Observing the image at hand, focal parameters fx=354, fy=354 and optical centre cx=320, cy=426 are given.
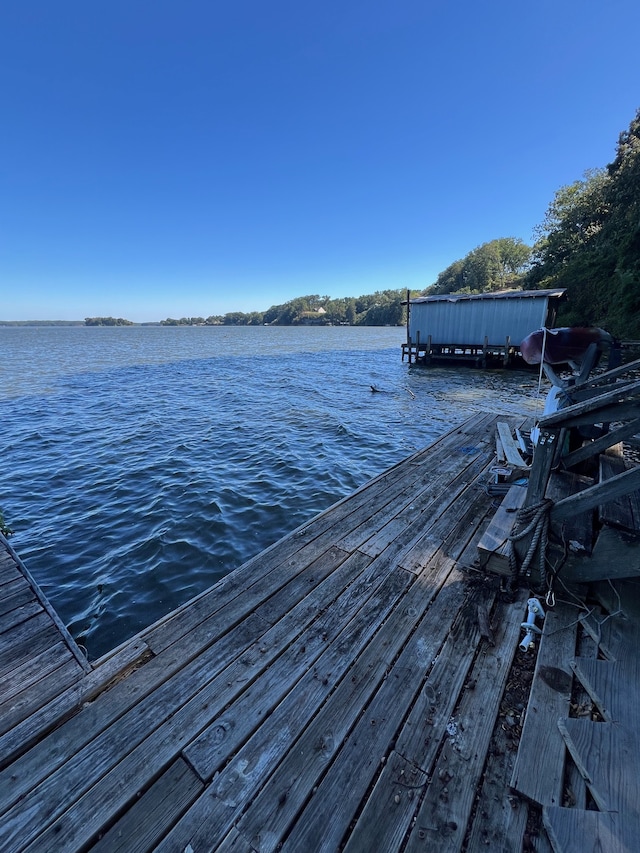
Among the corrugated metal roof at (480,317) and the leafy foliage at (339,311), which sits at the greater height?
the leafy foliage at (339,311)

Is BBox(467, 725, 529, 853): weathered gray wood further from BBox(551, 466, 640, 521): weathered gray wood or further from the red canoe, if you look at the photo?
the red canoe

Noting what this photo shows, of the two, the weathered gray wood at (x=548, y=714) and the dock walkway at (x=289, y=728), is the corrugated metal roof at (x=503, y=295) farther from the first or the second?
the weathered gray wood at (x=548, y=714)

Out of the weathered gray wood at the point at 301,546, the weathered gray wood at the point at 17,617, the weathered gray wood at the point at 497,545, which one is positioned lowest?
the weathered gray wood at the point at 17,617

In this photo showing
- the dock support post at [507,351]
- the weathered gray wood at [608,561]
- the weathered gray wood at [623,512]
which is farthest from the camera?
the dock support post at [507,351]

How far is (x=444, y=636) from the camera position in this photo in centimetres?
261

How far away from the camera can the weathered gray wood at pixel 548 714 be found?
66.6 inches

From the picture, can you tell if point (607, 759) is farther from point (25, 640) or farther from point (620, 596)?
point (25, 640)

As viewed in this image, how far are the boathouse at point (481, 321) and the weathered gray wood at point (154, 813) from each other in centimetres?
2366

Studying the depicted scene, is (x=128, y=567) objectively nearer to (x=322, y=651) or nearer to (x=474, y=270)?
(x=322, y=651)

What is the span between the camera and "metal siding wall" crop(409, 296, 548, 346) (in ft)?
67.6

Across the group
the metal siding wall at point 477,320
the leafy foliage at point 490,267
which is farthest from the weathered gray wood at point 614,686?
the leafy foliage at point 490,267

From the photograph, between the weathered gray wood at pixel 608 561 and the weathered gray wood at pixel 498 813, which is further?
the weathered gray wood at pixel 608 561

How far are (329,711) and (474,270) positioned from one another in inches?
3102

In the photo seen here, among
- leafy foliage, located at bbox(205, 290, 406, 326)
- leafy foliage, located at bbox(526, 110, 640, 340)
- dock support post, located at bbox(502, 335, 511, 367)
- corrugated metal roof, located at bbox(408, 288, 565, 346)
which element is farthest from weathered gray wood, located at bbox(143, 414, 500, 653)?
leafy foliage, located at bbox(205, 290, 406, 326)
